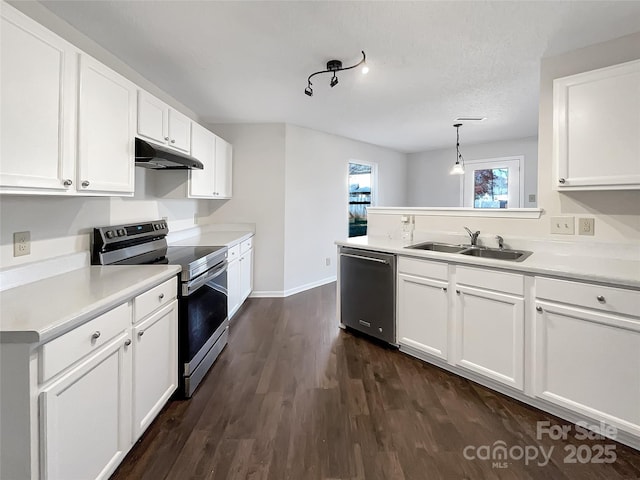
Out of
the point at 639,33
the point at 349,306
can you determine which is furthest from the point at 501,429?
the point at 639,33

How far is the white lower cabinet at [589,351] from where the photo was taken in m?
1.62

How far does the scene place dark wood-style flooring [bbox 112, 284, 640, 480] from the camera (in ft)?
5.04

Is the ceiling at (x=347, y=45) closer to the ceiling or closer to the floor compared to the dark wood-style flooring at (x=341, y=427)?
closer to the ceiling

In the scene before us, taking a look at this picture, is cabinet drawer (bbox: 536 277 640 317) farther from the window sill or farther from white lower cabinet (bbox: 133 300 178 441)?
white lower cabinet (bbox: 133 300 178 441)

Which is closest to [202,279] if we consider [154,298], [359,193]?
[154,298]

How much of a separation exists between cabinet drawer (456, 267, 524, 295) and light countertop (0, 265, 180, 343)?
76.7 inches

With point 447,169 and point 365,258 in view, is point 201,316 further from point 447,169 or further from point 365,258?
point 447,169

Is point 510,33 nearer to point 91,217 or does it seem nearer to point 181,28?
point 181,28

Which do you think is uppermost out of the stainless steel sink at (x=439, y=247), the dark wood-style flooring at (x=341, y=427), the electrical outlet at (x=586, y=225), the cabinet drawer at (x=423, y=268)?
the electrical outlet at (x=586, y=225)

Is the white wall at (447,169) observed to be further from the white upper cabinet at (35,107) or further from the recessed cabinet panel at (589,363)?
the white upper cabinet at (35,107)

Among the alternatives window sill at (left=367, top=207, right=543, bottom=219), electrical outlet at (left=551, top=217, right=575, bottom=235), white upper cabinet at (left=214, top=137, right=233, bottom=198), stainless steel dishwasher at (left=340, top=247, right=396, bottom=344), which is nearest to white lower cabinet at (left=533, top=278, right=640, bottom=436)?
electrical outlet at (left=551, top=217, right=575, bottom=235)

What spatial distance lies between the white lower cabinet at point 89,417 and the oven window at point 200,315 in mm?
526

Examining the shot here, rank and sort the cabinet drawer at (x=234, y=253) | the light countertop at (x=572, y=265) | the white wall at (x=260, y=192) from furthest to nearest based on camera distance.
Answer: the white wall at (x=260, y=192) < the cabinet drawer at (x=234, y=253) < the light countertop at (x=572, y=265)

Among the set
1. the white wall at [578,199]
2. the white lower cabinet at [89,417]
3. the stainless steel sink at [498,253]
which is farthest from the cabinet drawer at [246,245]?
the white wall at [578,199]
